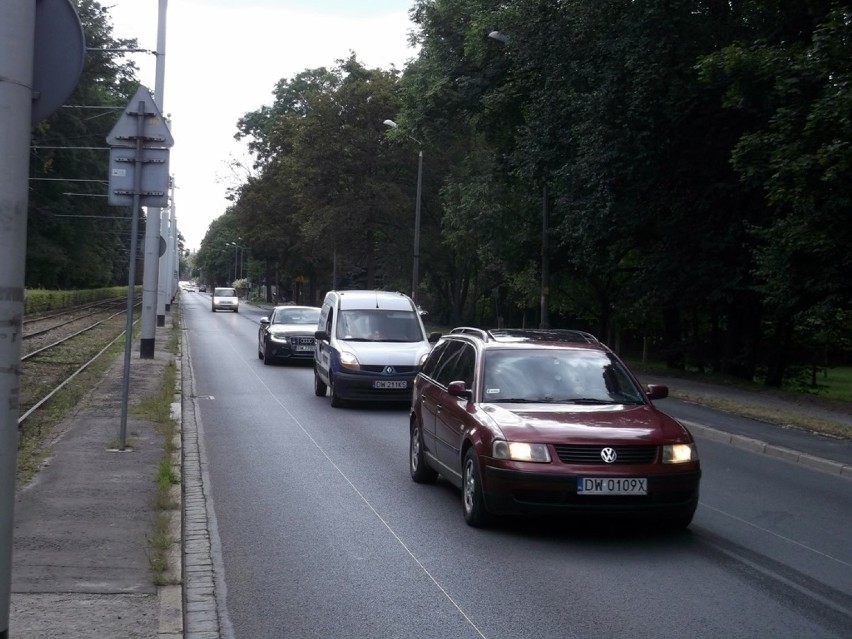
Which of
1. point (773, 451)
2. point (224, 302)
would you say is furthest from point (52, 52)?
point (224, 302)

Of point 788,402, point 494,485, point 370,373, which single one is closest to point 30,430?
point 370,373

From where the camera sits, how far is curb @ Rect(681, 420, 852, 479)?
1234cm

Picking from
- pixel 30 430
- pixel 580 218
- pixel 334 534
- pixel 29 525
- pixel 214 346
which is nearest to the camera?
pixel 29 525

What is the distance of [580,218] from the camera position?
90.0 feet

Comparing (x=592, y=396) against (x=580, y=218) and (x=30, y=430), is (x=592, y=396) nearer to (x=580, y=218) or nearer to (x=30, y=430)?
(x=30, y=430)

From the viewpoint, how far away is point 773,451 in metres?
13.6

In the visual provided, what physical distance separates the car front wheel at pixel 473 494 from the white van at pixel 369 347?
827cm

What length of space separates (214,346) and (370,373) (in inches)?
732

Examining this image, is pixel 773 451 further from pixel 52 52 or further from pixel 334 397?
pixel 52 52

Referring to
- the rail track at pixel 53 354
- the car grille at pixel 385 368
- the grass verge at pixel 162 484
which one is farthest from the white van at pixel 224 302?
the car grille at pixel 385 368

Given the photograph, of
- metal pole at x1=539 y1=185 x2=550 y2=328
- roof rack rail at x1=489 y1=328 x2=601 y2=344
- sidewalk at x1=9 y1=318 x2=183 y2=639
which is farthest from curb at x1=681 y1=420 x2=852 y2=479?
metal pole at x1=539 y1=185 x2=550 y2=328

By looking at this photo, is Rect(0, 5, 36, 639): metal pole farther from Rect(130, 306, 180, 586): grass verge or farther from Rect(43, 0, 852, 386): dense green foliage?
Rect(43, 0, 852, 386): dense green foliage

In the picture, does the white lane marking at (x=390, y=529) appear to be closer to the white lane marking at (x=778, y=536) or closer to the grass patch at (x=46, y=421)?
the grass patch at (x=46, y=421)

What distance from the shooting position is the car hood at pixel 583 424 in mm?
7781
